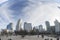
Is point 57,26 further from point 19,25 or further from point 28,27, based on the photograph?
point 19,25

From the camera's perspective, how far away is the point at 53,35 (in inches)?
232

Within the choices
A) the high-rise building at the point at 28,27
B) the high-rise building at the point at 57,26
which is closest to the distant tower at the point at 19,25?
the high-rise building at the point at 28,27

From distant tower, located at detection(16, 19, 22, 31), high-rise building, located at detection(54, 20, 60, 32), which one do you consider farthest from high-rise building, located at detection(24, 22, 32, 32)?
high-rise building, located at detection(54, 20, 60, 32)

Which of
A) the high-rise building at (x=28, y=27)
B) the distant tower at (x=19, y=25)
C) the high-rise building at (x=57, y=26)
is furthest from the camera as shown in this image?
the high-rise building at (x=57, y=26)

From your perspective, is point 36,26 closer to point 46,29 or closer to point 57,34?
point 46,29

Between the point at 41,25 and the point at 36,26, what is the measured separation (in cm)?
19

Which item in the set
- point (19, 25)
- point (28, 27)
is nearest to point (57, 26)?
point (28, 27)

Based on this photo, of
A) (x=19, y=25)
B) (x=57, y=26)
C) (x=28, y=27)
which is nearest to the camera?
(x=19, y=25)

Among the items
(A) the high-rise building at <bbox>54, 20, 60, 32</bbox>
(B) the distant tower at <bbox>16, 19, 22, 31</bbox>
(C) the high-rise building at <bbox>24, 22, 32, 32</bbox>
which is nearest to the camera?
(B) the distant tower at <bbox>16, 19, 22, 31</bbox>

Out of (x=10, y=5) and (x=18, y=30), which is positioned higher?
(x=10, y=5)

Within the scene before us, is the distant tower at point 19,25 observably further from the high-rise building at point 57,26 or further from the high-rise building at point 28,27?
the high-rise building at point 57,26

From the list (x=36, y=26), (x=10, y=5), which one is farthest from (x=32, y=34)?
(x=10, y=5)

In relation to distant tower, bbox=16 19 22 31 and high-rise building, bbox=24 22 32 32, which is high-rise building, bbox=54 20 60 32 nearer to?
high-rise building, bbox=24 22 32 32

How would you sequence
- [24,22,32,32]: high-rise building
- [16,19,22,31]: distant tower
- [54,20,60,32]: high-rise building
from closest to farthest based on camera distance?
[16,19,22,31]: distant tower, [24,22,32,32]: high-rise building, [54,20,60,32]: high-rise building
